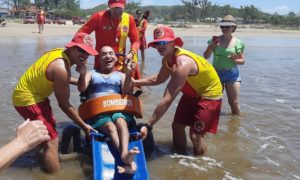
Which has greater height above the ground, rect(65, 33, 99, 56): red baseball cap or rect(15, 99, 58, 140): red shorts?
rect(65, 33, 99, 56): red baseball cap

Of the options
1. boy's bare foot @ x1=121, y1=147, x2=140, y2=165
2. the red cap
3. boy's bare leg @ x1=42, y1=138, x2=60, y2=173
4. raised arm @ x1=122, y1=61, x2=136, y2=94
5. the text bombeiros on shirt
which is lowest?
boy's bare leg @ x1=42, y1=138, x2=60, y2=173

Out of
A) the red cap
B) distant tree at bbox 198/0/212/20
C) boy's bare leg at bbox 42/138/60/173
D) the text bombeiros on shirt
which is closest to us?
boy's bare leg at bbox 42/138/60/173

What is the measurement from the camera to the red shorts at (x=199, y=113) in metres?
5.51

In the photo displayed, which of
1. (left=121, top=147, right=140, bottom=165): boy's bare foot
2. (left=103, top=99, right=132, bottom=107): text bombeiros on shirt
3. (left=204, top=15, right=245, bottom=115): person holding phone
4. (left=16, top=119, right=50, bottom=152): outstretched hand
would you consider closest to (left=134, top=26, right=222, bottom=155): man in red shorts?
(left=103, top=99, right=132, bottom=107): text bombeiros on shirt

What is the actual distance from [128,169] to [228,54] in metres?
3.55

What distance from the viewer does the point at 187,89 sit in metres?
5.71

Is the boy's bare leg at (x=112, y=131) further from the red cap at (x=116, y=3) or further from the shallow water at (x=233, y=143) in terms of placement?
the red cap at (x=116, y=3)

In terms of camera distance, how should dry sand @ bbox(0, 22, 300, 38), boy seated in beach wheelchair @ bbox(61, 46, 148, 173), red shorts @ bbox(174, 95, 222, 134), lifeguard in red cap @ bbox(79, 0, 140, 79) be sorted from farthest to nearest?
dry sand @ bbox(0, 22, 300, 38) → lifeguard in red cap @ bbox(79, 0, 140, 79) → red shorts @ bbox(174, 95, 222, 134) → boy seated in beach wheelchair @ bbox(61, 46, 148, 173)

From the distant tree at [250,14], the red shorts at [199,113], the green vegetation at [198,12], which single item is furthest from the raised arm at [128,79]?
the distant tree at [250,14]

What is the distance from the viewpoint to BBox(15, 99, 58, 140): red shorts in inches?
199

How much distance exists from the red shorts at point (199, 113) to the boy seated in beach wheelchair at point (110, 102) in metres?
0.65

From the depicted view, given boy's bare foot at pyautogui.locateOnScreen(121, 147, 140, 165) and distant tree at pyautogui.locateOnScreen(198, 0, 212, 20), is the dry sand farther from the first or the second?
distant tree at pyautogui.locateOnScreen(198, 0, 212, 20)

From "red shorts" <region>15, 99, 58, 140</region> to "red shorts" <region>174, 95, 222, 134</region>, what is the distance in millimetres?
1772

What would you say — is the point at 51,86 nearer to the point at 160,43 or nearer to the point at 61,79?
the point at 61,79
